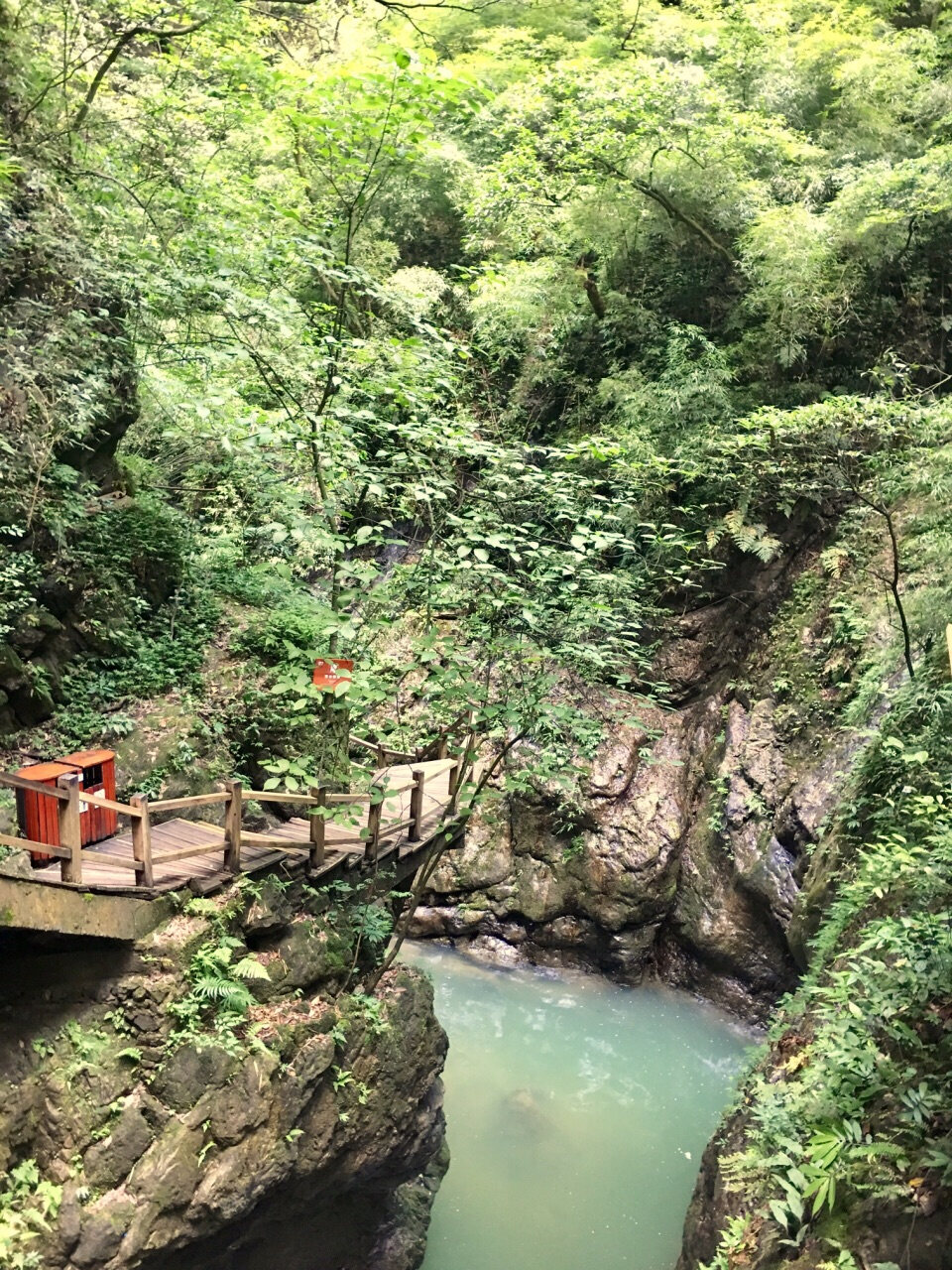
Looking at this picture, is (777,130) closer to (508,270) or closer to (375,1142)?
(508,270)

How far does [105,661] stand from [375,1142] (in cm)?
517

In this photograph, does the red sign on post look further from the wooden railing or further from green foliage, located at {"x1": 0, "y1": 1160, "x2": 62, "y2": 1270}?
green foliage, located at {"x1": 0, "y1": 1160, "x2": 62, "y2": 1270}

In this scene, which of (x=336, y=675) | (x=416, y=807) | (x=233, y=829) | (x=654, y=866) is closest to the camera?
(x=336, y=675)

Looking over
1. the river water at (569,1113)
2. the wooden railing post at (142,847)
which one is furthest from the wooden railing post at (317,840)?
the river water at (569,1113)

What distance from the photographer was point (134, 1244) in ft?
14.7

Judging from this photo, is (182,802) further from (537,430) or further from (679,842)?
(537,430)

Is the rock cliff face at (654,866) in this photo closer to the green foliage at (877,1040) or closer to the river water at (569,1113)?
the river water at (569,1113)

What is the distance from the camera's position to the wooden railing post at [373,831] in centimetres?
636

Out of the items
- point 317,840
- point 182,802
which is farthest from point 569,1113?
point 182,802

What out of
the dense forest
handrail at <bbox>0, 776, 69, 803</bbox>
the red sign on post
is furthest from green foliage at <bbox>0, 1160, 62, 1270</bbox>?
the red sign on post

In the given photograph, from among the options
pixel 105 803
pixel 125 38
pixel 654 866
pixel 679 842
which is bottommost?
pixel 654 866

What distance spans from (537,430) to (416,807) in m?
7.74

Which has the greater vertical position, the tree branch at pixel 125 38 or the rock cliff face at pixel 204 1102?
the tree branch at pixel 125 38

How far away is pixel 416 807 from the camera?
7.29 metres
